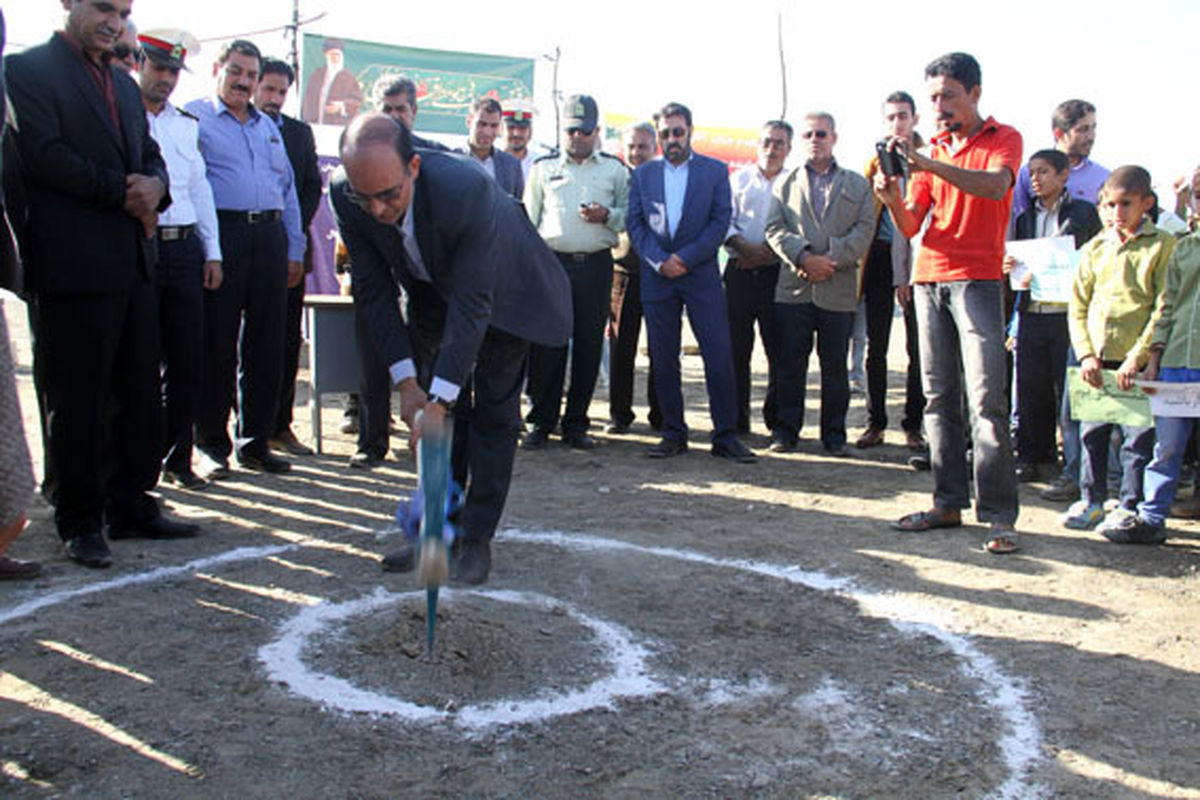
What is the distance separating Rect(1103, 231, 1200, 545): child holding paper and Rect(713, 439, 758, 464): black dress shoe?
2.46m

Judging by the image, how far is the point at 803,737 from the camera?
3.24 meters

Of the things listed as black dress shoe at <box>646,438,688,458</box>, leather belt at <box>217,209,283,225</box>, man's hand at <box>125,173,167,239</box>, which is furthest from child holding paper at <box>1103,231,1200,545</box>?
leather belt at <box>217,209,283,225</box>

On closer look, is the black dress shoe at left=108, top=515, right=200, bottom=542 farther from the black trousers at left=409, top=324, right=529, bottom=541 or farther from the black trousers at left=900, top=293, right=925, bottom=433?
the black trousers at left=900, top=293, right=925, bottom=433

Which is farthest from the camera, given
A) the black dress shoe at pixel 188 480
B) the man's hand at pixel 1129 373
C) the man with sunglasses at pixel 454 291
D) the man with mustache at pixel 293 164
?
the man with mustache at pixel 293 164

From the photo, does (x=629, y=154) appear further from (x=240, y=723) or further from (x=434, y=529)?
(x=240, y=723)

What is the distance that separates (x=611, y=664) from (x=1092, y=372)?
3.39 m

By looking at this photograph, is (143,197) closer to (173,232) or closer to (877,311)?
(173,232)

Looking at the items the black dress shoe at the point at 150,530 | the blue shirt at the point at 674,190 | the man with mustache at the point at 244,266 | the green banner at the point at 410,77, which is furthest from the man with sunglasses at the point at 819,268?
the green banner at the point at 410,77

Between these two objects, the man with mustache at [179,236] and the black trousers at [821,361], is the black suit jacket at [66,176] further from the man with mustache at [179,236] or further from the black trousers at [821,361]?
the black trousers at [821,361]

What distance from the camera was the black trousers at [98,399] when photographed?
4652mm

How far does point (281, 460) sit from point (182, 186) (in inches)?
72.8

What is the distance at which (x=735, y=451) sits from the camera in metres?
7.41

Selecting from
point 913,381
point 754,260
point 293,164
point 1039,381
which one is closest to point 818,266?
point 754,260

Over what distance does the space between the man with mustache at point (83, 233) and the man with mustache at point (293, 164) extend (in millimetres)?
1964
